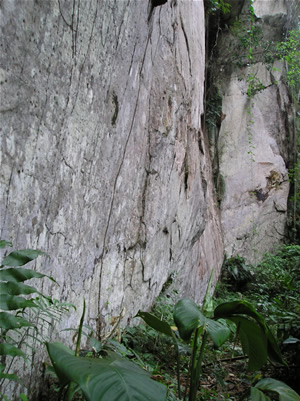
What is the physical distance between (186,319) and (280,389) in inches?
22.9

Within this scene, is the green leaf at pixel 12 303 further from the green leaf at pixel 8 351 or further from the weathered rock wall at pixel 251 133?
the weathered rock wall at pixel 251 133

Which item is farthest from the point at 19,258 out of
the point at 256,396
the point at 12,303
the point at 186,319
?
the point at 256,396

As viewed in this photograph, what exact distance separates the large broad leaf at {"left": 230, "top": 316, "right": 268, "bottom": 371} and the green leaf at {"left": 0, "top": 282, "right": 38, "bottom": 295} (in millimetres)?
981

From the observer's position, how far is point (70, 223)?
7.39 ft

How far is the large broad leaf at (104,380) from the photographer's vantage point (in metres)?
1.02

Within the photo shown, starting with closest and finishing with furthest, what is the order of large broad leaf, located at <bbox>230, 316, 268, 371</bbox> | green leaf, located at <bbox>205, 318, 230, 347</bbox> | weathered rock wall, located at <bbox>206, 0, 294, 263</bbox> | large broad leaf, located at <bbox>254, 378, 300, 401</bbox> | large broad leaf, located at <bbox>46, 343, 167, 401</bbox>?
large broad leaf, located at <bbox>46, 343, 167, 401</bbox>
green leaf, located at <bbox>205, 318, 230, 347</bbox>
large broad leaf, located at <bbox>254, 378, 300, 401</bbox>
large broad leaf, located at <bbox>230, 316, 268, 371</bbox>
weathered rock wall, located at <bbox>206, 0, 294, 263</bbox>

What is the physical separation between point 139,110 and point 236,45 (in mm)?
6751

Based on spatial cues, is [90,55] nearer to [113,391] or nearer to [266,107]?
[113,391]

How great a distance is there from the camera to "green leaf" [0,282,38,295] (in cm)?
130

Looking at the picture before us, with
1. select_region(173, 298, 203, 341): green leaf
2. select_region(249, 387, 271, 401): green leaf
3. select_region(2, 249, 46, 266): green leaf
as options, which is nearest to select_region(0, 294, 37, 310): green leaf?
select_region(2, 249, 46, 266): green leaf

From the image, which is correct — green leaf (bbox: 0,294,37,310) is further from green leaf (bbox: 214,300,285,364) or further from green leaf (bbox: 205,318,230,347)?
green leaf (bbox: 214,300,285,364)

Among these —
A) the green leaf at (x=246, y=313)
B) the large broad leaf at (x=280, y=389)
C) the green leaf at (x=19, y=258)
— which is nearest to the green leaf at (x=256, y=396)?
the large broad leaf at (x=280, y=389)

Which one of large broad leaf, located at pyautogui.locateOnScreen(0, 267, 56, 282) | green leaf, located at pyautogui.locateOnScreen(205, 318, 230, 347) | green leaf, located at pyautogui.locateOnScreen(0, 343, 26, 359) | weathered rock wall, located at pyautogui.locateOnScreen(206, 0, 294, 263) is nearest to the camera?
green leaf, located at pyautogui.locateOnScreen(0, 343, 26, 359)

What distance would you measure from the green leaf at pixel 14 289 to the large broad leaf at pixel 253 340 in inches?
38.6
